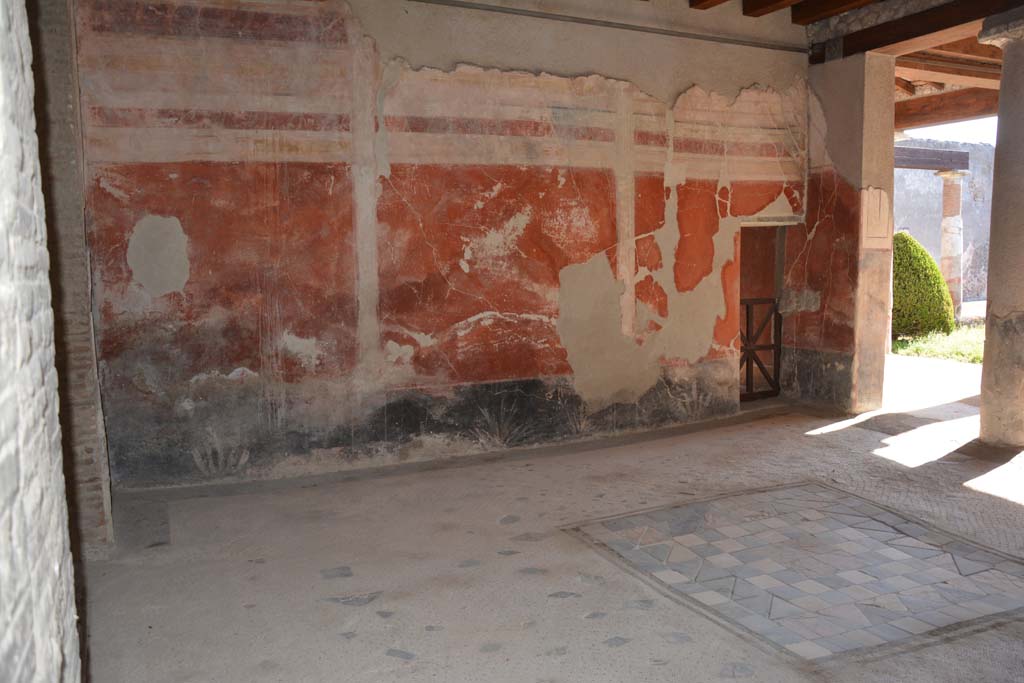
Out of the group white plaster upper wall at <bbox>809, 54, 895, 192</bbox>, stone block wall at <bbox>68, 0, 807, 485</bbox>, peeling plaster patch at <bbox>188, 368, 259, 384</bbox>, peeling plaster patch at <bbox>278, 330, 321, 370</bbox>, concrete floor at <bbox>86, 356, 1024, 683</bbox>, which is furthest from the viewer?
white plaster upper wall at <bbox>809, 54, 895, 192</bbox>

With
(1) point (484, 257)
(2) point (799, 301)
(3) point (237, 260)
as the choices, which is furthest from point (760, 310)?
(3) point (237, 260)

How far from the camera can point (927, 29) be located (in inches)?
219

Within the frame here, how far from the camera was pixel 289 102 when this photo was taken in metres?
4.65

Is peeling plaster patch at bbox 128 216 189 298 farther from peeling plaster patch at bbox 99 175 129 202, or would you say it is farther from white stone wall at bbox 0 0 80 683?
white stone wall at bbox 0 0 80 683

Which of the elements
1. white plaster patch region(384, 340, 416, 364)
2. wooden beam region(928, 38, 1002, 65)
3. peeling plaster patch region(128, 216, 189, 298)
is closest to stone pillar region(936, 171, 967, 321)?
wooden beam region(928, 38, 1002, 65)

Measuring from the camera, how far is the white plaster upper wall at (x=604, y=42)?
16.2ft

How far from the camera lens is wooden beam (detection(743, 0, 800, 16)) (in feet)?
18.8

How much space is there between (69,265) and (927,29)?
5521mm

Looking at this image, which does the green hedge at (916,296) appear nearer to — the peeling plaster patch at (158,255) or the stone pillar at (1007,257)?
the stone pillar at (1007,257)

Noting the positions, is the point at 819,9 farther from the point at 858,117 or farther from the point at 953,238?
the point at 953,238

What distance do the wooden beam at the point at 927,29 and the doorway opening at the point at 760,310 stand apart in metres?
1.53

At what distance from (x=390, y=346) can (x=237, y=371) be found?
0.91m

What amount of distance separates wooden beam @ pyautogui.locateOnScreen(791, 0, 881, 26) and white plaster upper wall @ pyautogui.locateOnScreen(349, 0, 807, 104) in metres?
0.11

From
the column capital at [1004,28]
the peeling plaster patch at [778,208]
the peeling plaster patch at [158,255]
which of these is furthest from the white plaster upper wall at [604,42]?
the peeling plaster patch at [158,255]
